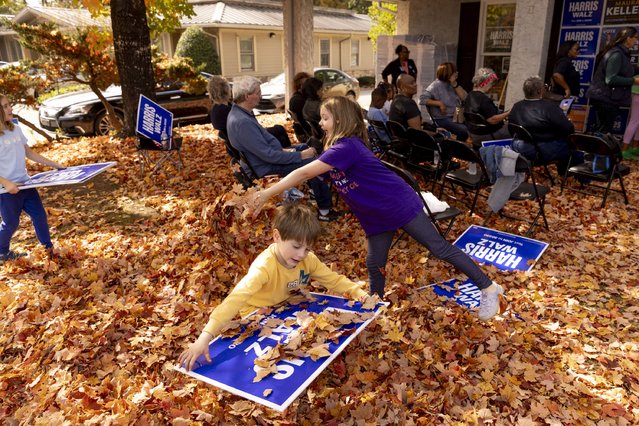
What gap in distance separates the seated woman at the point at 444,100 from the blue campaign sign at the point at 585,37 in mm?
3933

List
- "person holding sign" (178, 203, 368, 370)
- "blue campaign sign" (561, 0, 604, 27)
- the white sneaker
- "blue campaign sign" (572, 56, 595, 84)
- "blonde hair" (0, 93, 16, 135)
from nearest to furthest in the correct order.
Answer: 1. "person holding sign" (178, 203, 368, 370)
2. the white sneaker
3. "blonde hair" (0, 93, 16, 135)
4. "blue campaign sign" (561, 0, 604, 27)
5. "blue campaign sign" (572, 56, 595, 84)

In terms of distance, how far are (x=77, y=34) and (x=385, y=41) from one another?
8.13 m

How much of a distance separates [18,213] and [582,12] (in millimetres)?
10919

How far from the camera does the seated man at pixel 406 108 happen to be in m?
6.70

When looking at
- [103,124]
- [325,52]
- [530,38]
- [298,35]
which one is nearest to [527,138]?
[530,38]

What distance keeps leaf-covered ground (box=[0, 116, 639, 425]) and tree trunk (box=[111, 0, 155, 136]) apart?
430 cm

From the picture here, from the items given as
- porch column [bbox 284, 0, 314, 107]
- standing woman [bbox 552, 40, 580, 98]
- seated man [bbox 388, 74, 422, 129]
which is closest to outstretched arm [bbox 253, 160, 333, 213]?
seated man [bbox 388, 74, 422, 129]

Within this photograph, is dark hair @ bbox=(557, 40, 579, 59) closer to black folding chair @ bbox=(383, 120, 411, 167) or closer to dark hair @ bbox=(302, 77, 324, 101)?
black folding chair @ bbox=(383, 120, 411, 167)

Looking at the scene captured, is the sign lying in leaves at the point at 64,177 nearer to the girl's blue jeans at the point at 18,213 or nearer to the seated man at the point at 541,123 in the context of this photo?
the girl's blue jeans at the point at 18,213

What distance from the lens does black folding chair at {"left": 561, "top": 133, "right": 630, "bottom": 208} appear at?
233 inches

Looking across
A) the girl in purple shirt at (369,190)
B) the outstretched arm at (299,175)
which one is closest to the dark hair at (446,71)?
the girl in purple shirt at (369,190)

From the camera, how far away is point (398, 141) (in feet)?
22.0

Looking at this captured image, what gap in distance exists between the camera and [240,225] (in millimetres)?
4402

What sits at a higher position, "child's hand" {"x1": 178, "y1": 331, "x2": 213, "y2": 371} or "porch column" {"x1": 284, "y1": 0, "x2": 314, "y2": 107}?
"porch column" {"x1": 284, "y1": 0, "x2": 314, "y2": 107}
